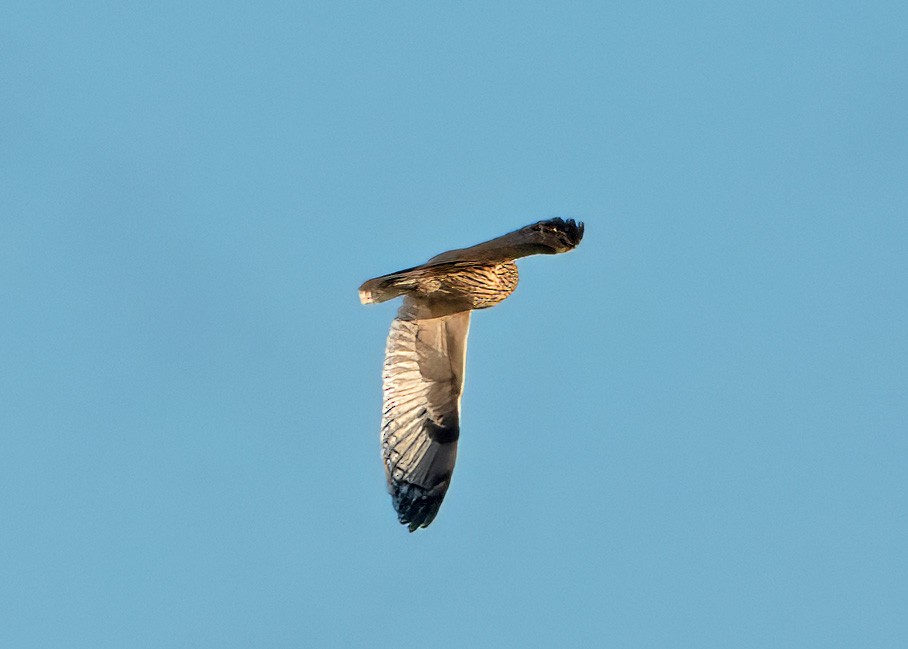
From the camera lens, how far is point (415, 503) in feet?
67.2

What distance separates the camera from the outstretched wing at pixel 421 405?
20.5m

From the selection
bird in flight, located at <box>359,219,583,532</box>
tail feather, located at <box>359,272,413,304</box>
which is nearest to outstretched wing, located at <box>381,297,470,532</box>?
bird in flight, located at <box>359,219,583,532</box>

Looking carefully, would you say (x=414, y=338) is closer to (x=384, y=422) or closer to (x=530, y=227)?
(x=384, y=422)

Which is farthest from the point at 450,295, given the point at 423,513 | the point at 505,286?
the point at 423,513

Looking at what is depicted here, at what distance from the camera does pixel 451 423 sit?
68.9ft

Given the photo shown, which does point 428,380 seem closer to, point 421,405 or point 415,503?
point 421,405

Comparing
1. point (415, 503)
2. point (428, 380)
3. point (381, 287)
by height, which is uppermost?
point (381, 287)

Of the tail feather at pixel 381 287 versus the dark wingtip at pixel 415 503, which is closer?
the tail feather at pixel 381 287

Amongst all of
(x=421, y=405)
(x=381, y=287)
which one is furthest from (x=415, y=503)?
(x=381, y=287)

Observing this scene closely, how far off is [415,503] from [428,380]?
1.56 meters

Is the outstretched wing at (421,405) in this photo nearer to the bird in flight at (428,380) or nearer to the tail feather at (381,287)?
the bird in flight at (428,380)

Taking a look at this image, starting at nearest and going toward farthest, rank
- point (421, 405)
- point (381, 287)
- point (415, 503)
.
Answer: point (381, 287)
point (415, 503)
point (421, 405)

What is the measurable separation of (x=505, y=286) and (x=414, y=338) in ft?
5.16

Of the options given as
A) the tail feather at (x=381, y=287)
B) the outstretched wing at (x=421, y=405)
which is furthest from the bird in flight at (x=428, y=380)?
the tail feather at (x=381, y=287)
